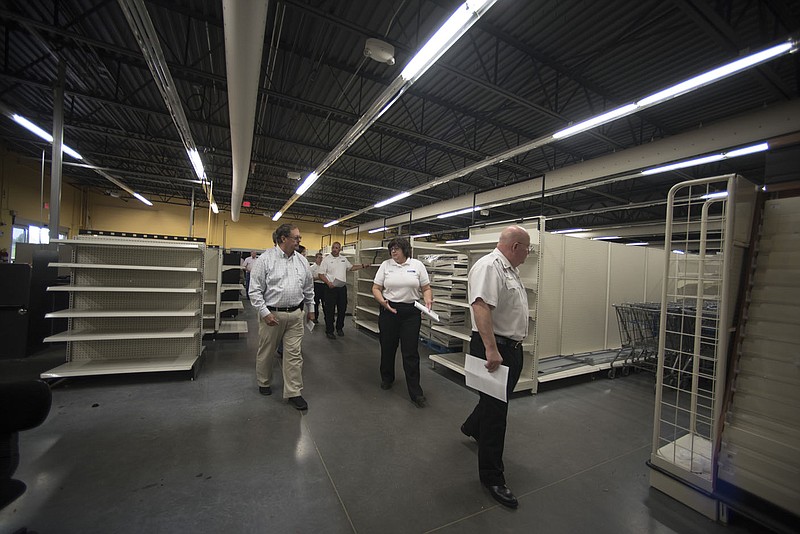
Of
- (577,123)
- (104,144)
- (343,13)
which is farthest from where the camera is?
(104,144)

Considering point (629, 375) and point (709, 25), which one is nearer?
point (709, 25)

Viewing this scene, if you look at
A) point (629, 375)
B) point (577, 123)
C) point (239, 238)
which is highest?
point (577, 123)

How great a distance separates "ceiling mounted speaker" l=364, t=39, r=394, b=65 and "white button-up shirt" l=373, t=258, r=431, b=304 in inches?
96.0

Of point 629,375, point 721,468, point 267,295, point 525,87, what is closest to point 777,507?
point 721,468

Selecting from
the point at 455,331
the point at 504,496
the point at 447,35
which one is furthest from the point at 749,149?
the point at 504,496

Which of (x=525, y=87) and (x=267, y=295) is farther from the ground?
(x=525, y=87)

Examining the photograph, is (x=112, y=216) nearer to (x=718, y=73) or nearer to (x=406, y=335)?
(x=406, y=335)

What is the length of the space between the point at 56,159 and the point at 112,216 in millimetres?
11862

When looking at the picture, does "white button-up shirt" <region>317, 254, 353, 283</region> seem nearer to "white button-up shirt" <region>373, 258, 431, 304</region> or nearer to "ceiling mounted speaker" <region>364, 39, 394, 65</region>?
"white button-up shirt" <region>373, 258, 431, 304</region>

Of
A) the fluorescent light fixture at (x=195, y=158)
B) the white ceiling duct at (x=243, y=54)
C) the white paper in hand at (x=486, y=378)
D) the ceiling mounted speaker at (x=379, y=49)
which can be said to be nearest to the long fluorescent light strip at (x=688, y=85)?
the ceiling mounted speaker at (x=379, y=49)

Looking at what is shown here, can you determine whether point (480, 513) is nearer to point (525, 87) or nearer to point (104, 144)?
point (525, 87)

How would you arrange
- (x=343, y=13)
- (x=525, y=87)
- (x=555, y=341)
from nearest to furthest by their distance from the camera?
(x=343, y=13) → (x=555, y=341) → (x=525, y=87)

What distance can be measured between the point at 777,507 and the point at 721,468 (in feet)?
0.71

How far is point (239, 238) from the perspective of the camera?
1622cm
